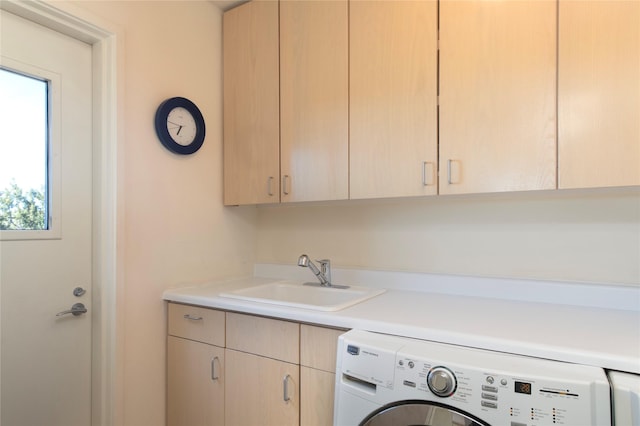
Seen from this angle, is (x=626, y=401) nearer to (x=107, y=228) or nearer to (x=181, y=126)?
(x=107, y=228)

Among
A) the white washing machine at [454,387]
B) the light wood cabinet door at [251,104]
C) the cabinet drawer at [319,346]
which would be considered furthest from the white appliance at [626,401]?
the light wood cabinet door at [251,104]

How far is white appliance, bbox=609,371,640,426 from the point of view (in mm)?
804

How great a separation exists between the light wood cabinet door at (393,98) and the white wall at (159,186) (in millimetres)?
850

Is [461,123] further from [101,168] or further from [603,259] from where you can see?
[101,168]

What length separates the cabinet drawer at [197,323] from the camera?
5.15 ft

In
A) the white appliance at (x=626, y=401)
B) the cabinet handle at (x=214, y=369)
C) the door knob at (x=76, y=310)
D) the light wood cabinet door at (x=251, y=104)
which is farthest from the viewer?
the light wood cabinet door at (x=251, y=104)

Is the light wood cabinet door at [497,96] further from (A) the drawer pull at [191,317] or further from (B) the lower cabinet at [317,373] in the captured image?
(A) the drawer pull at [191,317]

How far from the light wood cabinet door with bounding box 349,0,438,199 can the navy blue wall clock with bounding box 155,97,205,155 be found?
2.73 ft

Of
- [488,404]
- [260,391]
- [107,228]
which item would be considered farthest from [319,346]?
[107,228]

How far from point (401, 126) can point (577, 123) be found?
1.99 feet

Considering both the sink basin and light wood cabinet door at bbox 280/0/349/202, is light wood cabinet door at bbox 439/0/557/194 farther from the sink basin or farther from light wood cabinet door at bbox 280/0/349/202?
the sink basin

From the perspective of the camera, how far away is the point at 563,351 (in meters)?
A: 0.93

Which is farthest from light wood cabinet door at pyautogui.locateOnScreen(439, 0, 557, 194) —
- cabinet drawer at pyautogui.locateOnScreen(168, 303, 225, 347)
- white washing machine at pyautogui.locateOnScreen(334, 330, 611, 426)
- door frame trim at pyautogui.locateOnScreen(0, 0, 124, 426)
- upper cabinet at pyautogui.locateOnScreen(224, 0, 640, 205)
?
door frame trim at pyautogui.locateOnScreen(0, 0, 124, 426)

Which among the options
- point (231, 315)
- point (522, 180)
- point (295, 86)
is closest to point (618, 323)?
point (522, 180)
